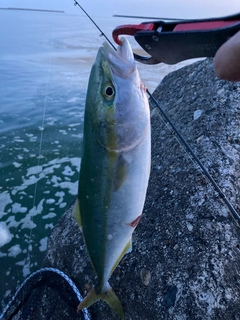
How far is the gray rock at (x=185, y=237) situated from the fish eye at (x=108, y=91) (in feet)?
3.32

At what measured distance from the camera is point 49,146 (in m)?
5.30

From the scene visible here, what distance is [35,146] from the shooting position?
17.4 feet

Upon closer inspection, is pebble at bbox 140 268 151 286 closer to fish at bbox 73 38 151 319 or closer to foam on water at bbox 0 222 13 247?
fish at bbox 73 38 151 319

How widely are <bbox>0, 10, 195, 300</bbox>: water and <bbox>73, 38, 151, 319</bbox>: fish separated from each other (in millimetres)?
1919

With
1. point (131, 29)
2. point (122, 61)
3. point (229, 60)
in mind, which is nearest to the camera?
point (229, 60)

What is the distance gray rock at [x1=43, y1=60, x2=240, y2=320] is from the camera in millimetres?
1822

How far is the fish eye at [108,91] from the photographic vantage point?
146cm

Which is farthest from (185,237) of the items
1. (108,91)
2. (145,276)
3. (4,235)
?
(4,235)

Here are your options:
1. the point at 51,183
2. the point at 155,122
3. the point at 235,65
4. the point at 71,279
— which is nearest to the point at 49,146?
the point at 51,183

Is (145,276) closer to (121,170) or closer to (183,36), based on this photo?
(121,170)

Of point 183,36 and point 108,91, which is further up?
point 183,36

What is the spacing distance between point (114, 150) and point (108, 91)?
10.4 inches

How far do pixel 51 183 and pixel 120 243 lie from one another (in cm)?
296

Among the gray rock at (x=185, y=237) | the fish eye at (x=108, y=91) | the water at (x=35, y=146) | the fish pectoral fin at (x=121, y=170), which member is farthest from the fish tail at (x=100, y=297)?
the water at (x=35, y=146)
